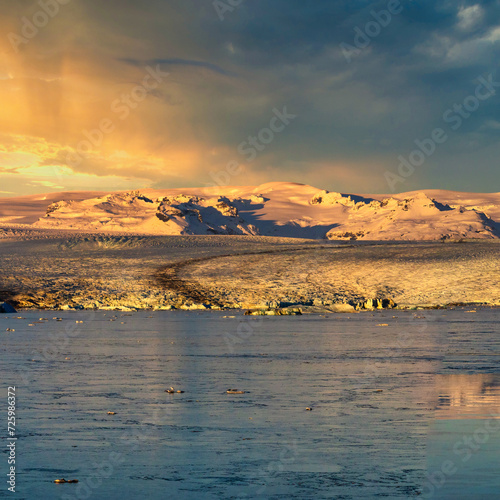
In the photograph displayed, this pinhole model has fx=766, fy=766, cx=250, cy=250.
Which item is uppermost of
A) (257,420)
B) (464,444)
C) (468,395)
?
(468,395)

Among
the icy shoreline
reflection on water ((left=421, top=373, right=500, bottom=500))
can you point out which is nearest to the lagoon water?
reflection on water ((left=421, top=373, right=500, bottom=500))

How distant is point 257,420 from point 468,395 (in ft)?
13.7

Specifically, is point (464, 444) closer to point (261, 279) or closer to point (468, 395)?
point (468, 395)

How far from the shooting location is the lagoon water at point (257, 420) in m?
7.84

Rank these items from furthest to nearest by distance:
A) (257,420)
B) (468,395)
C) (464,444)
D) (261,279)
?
(261,279) < (468,395) < (257,420) < (464,444)

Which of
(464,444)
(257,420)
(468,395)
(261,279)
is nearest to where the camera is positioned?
(464,444)

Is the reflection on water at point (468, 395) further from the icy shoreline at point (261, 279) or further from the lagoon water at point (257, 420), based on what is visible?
the icy shoreline at point (261, 279)

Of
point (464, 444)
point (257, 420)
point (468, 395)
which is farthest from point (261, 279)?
point (464, 444)

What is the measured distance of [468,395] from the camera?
43.2ft

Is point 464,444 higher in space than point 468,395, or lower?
lower

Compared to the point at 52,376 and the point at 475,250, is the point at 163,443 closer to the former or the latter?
the point at 52,376

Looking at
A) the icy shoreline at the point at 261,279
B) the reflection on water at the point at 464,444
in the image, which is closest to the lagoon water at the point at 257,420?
the reflection on water at the point at 464,444

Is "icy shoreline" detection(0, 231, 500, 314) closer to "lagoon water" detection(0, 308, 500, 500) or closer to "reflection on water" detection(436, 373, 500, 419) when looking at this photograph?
"lagoon water" detection(0, 308, 500, 500)

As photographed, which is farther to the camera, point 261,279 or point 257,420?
point 261,279
